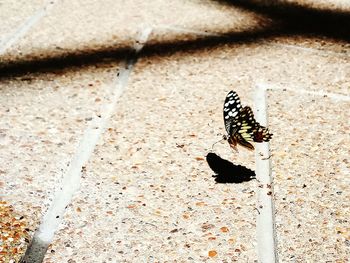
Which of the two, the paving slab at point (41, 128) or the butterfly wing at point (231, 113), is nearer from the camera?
the paving slab at point (41, 128)

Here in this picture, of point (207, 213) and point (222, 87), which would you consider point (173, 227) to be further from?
point (222, 87)

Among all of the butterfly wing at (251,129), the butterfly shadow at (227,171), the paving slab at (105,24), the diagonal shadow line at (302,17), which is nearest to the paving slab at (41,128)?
the paving slab at (105,24)

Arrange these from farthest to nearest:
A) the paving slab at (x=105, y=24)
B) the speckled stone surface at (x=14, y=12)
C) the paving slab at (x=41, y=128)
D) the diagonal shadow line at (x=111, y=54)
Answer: the speckled stone surface at (x=14, y=12) < the paving slab at (x=105, y=24) < the diagonal shadow line at (x=111, y=54) < the paving slab at (x=41, y=128)

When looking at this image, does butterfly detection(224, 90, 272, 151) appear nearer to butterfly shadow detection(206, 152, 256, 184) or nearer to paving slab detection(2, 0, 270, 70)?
butterfly shadow detection(206, 152, 256, 184)

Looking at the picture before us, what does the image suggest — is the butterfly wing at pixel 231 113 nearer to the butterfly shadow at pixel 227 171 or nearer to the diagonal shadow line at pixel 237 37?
the butterfly shadow at pixel 227 171

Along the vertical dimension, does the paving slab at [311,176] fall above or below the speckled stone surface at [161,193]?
below

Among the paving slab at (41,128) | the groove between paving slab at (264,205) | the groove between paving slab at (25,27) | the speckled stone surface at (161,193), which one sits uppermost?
the groove between paving slab at (25,27)

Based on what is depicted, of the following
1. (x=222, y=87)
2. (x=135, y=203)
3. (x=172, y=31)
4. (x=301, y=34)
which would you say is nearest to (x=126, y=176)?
(x=135, y=203)

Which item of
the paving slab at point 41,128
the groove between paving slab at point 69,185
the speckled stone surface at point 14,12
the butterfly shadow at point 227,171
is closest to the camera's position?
the groove between paving slab at point 69,185
